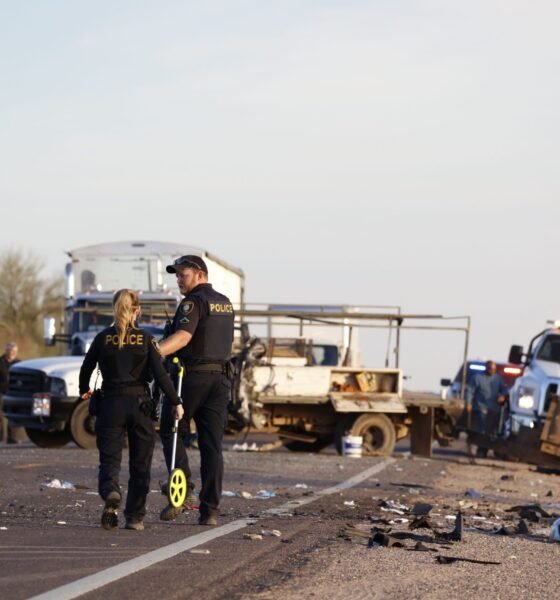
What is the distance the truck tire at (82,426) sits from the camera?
79.4 ft

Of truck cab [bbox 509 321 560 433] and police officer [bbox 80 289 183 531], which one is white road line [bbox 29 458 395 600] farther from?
truck cab [bbox 509 321 560 433]

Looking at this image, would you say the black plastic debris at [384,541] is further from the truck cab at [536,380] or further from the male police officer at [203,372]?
the truck cab at [536,380]

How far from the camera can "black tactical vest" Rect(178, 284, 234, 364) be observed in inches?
432

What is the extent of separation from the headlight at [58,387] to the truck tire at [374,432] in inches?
194

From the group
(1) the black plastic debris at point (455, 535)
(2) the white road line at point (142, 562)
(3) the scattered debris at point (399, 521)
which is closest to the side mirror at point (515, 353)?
(2) the white road line at point (142, 562)

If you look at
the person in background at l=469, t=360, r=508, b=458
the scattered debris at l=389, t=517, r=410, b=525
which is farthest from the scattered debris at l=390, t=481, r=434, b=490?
the person in background at l=469, t=360, r=508, b=458

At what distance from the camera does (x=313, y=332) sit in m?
32.2

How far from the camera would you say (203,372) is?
1100 centimetres

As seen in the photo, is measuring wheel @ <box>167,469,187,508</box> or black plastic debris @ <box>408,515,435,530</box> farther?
black plastic debris @ <box>408,515,435,530</box>

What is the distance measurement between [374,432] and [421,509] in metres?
12.5

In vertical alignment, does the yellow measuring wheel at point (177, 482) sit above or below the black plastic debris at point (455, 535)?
above

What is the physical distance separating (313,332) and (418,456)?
5.69 metres

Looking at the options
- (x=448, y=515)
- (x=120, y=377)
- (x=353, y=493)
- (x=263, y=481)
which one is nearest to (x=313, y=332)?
(x=263, y=481)

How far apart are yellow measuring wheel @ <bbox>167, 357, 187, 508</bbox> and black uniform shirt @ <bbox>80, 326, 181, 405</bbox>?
0.27 metres
